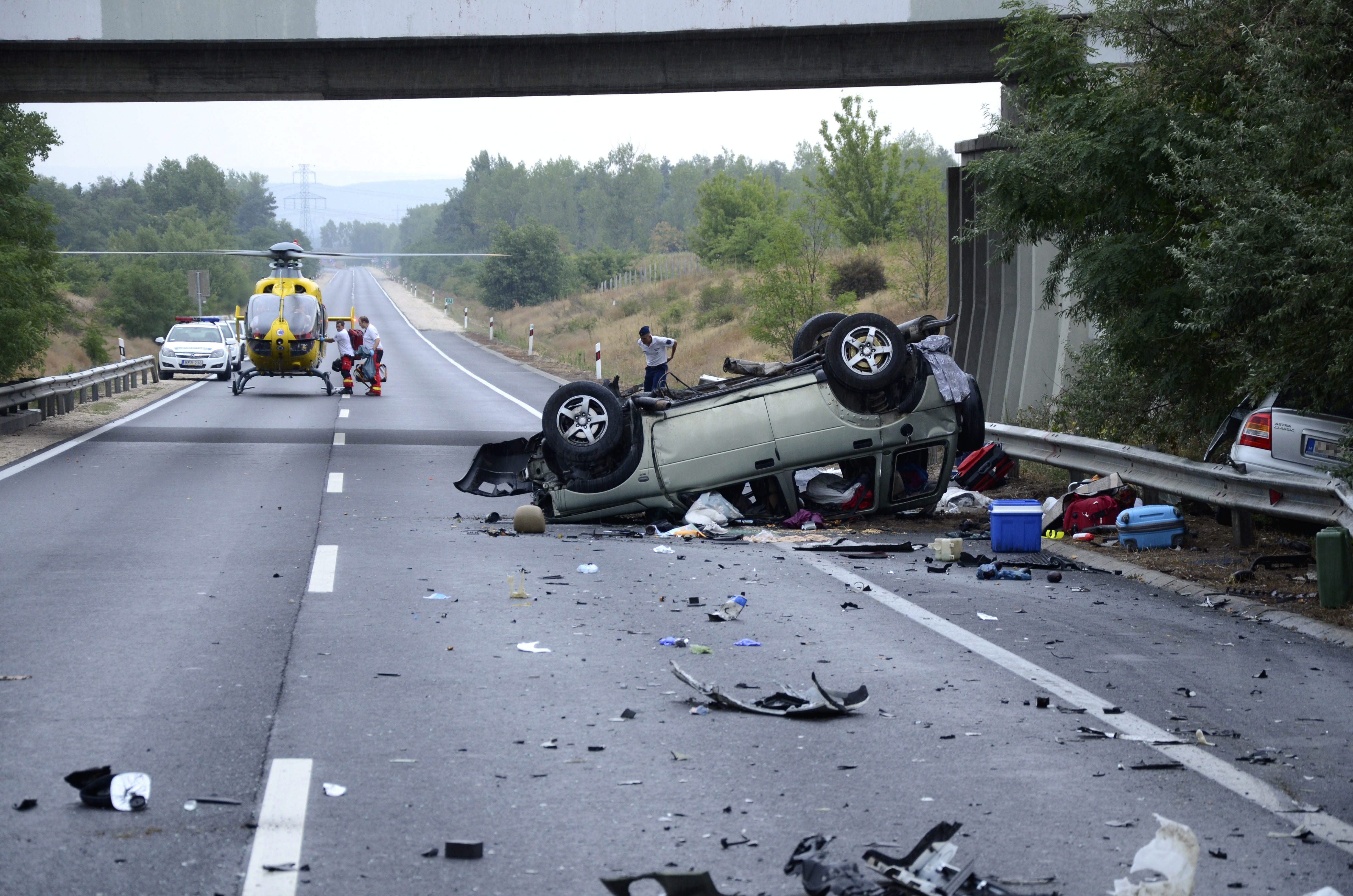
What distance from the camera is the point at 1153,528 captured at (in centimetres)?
1098

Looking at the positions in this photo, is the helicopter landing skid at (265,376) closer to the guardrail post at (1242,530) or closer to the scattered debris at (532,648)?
the guardrail post at (1242,530)

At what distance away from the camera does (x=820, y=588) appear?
9.40 meters

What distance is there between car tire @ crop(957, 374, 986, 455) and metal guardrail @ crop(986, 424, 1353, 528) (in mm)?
1168

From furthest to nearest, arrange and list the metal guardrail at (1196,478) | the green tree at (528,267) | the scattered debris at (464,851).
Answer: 1. the green tree at (528,267)
2. the metal guardrail at (1196,478)
3. the scattered debris at (464,851)

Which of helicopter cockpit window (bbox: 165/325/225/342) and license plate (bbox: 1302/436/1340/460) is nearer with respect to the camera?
license plate (bbox: 1302/436/1340/460)

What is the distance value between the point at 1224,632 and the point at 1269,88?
4359 millimetres

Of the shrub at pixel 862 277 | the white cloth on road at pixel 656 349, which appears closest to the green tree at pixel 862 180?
the shrub at pixel 862 277

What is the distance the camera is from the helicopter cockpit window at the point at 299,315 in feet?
102

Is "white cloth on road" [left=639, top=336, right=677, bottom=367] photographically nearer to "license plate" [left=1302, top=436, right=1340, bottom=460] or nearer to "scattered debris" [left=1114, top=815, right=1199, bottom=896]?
"license plate" [left=1302, top=436, right=1340, bottom=460]

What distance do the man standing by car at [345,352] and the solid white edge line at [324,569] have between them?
71.5ft

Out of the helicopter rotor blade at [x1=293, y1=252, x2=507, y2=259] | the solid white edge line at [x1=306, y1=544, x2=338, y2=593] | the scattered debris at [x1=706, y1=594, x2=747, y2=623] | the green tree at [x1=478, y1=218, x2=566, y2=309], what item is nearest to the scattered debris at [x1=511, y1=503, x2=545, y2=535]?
the solid white edge line at [x1=306, y1=544, x2=338, y2=593]

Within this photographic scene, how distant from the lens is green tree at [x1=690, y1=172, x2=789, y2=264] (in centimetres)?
6956

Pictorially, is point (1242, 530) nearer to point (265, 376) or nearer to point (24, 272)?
point (24, 272)

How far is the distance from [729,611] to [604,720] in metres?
2.52
